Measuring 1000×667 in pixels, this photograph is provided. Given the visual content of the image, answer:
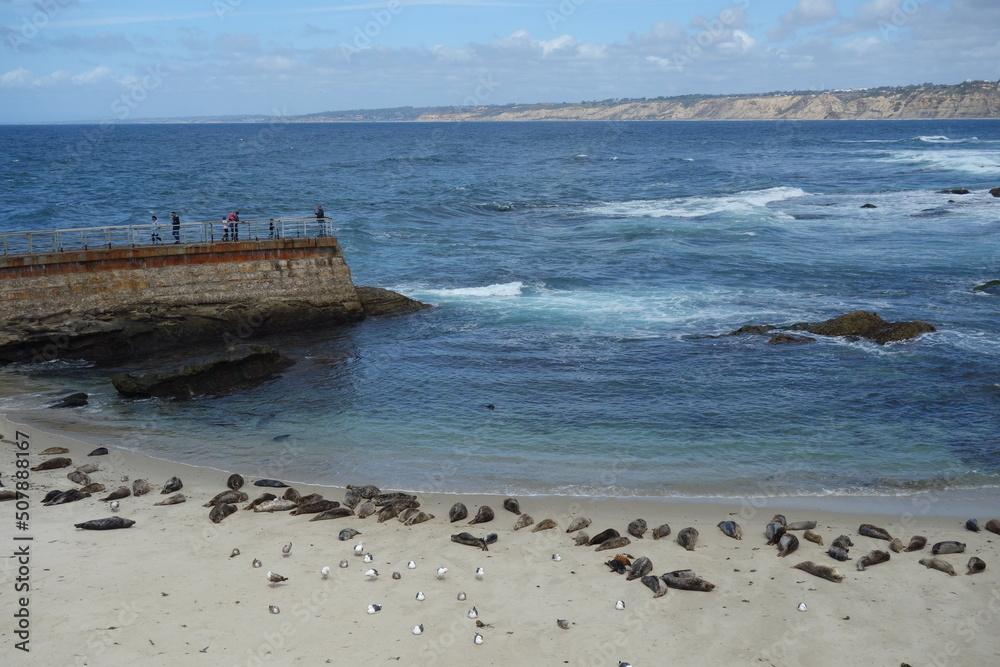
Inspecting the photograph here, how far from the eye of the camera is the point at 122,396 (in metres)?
23.7

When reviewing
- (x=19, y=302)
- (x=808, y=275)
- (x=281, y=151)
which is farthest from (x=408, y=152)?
(x=19, y=302)

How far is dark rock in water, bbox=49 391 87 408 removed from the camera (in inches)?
894

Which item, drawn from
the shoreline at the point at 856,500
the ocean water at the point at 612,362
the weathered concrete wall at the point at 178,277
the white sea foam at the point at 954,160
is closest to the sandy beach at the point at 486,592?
the shoreline at the point at 856,500

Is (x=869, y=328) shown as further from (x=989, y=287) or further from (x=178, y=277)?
(x=178, y=277)

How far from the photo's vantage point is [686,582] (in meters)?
13.6

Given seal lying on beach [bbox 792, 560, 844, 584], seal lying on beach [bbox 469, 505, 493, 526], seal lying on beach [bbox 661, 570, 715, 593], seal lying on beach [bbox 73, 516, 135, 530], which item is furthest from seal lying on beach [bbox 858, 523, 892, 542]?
seal lying on beach [bbox 73, 516, 135, 530]

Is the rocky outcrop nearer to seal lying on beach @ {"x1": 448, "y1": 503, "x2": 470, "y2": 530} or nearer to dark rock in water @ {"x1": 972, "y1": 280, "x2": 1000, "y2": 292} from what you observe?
dark rock in water @ {"x1": 972, "y1": 280, "x2": 1000, "y2": 292}

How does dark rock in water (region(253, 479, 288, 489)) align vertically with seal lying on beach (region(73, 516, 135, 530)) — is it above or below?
below

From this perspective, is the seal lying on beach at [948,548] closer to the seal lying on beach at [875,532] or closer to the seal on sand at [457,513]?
the seal lying on beach at [875,532]

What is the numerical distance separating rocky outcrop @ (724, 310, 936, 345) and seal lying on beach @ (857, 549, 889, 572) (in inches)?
569

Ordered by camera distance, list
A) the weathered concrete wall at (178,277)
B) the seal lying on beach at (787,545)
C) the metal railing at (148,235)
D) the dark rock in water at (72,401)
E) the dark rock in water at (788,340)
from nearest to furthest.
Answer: the seal lying on beach at (787,545) → the dark rock in water at (72,401) → the weathered concrete wall at (178,277) → the metal railing at (148,235) → the dark rock in water at (788,340)

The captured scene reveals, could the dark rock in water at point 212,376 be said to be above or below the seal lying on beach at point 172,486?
above

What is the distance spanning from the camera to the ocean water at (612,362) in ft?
63.5

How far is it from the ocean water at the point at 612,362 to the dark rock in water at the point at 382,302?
82 centimetres
